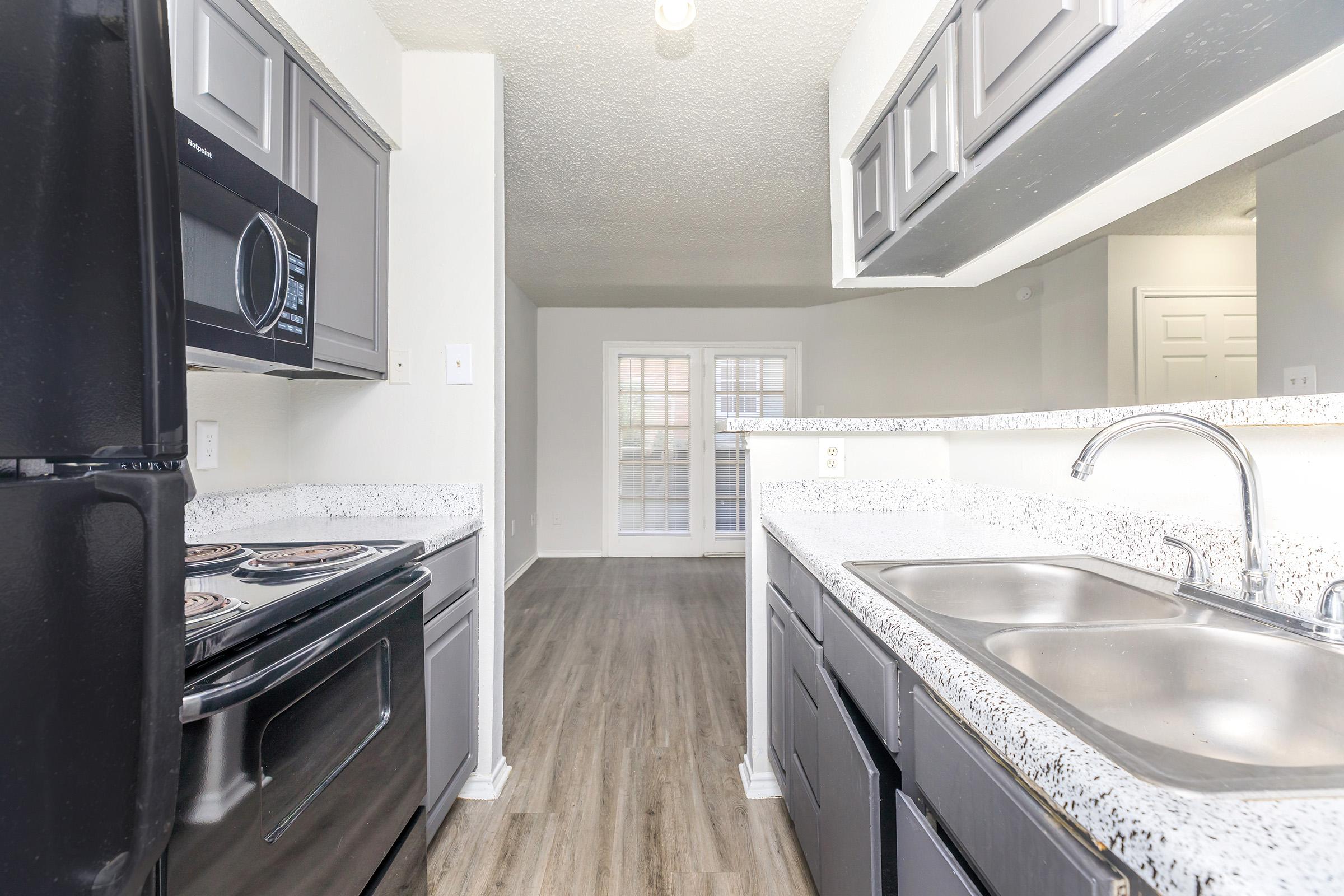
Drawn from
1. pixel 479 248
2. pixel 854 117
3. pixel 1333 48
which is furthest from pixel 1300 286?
pixel 479 248

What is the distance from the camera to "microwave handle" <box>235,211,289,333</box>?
1.30m

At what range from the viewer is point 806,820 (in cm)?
139

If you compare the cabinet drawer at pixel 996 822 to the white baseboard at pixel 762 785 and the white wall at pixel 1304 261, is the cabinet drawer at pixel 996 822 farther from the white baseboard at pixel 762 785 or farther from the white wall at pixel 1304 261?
the white wall at pixel 1304 261

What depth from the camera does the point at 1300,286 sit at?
161 centimetres

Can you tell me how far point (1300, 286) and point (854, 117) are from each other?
4.26 feet

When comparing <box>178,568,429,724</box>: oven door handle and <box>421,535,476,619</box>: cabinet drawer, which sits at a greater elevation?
<box>178,568,429,724</box>: oven door handle

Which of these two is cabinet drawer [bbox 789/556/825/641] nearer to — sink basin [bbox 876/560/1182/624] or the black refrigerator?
sink basin [bbox 876/560/1182/624]

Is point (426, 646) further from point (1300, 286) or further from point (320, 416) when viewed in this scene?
point (1300, 286)

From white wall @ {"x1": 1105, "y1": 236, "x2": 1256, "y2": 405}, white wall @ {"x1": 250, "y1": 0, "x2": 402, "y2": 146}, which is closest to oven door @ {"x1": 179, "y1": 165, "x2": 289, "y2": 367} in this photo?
white wall @ {"x1": 250, "y1": 0, "x2": 402, "y2": 146}

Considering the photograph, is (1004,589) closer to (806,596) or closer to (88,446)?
(806,596)

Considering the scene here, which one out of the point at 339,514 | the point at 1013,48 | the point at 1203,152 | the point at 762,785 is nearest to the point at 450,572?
the point at 339,514

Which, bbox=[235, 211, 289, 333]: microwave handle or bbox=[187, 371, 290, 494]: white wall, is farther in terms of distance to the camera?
bbox=[187, 371, 290, 494]: white wall

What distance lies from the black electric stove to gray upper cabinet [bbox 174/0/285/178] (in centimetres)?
86

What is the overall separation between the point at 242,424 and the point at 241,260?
72cm
